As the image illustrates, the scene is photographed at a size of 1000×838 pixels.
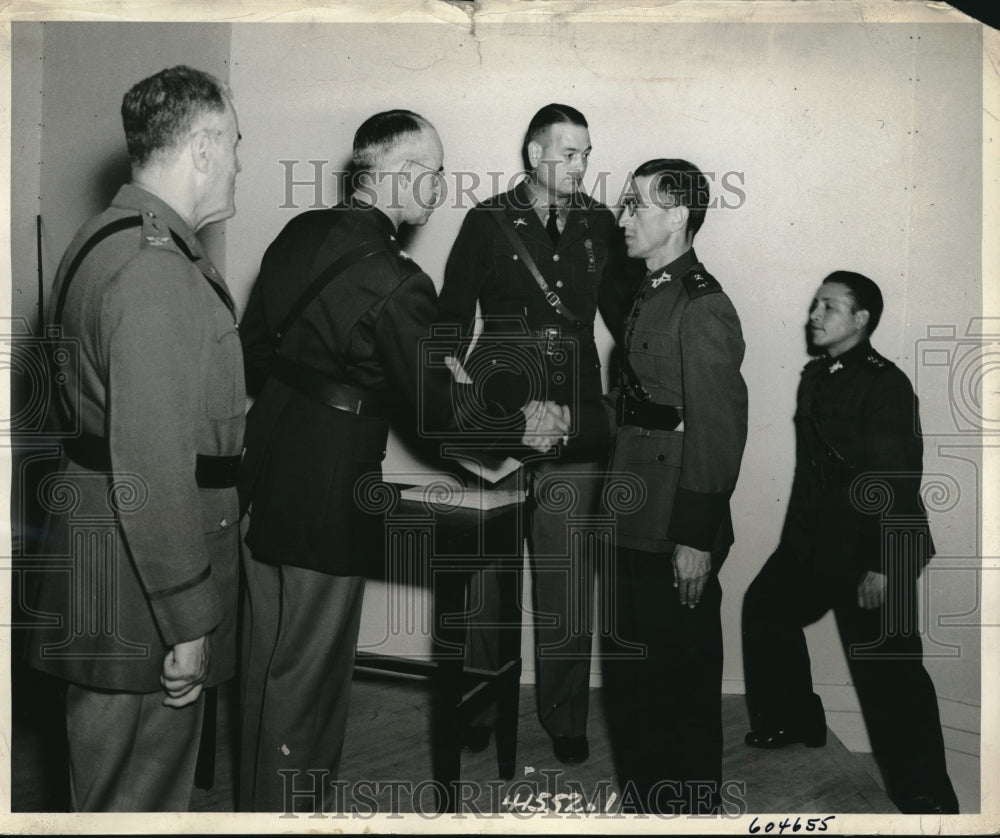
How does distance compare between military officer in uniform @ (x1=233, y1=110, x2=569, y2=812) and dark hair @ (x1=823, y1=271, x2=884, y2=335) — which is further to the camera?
dark hair @ (x1=823, y1=271, x2=884, y2=335)

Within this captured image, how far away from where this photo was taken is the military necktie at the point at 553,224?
2.64 meters

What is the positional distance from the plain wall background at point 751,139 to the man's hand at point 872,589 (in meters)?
0.13

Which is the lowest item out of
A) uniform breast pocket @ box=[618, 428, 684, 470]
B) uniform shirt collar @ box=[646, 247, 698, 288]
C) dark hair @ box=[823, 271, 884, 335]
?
uniform breast pocket @ box=[618, 428, 684, 470]

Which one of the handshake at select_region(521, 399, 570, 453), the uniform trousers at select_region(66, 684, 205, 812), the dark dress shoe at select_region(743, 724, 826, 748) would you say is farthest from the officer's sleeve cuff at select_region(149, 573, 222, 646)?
the dark dress shoe at select_region(743, 724, 826, 748)

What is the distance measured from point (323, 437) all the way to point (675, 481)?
2.81 ft

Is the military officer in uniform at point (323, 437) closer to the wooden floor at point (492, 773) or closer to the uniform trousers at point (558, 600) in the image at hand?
the wooden floor at point (492, 773)

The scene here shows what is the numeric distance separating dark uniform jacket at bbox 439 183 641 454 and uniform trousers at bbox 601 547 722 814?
0.45m

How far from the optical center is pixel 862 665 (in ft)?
8.38

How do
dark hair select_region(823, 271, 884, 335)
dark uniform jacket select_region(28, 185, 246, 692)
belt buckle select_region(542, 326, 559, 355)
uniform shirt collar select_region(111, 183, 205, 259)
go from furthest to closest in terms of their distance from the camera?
belt buckle select_region(542, 326, 559, 355), dark hair select_region(823, 271, 884, 335), uniform shirt collar select_region(111, 183, 205, 259), dark uniform jacket select_region(28, 185, 246, 692)

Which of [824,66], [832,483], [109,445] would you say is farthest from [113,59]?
[832,483]

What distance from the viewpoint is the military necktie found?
2641 mm

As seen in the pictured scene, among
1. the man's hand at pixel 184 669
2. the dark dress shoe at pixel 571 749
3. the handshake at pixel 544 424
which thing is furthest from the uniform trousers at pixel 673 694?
the man's hand at pixel 184 669

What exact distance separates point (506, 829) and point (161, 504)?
3.96ft

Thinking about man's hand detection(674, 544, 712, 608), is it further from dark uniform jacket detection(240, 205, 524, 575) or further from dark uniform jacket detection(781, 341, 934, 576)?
dark uniform jacket detection(240, 205, 524, 575)
